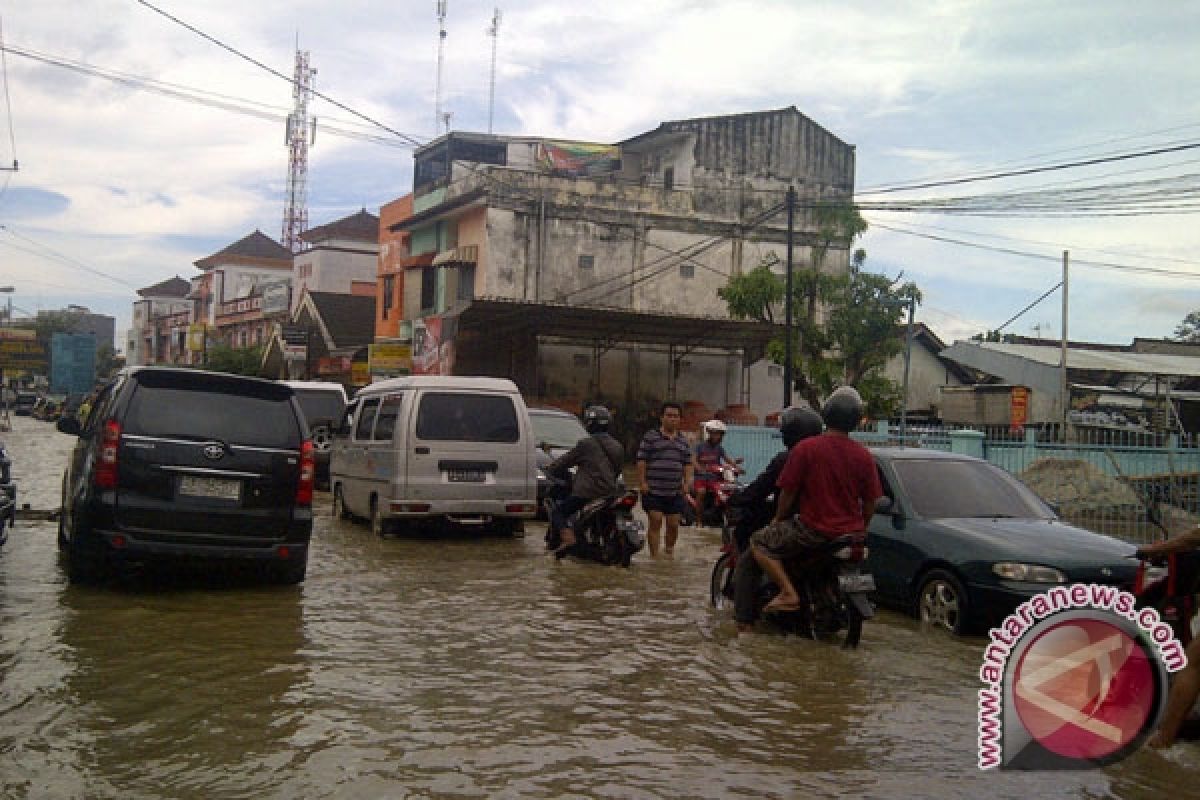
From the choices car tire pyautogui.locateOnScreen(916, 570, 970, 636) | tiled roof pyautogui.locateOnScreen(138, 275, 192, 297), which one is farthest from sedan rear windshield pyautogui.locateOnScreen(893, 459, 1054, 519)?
tiled roof pyautogui.locateOnScreen(138, 275, 192, 297)

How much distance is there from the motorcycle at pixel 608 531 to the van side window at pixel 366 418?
138 inches

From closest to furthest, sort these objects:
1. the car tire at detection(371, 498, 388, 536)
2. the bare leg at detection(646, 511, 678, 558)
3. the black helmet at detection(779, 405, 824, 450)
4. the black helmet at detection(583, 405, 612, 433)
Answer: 1. the black helmet at detection(779, 405, 824, 450)
2. the black helmet at detection(583, 405, 612, 433)
3. the bare leg at detection(646, 511, 678, 558)
4. the car tire at detection(371, 498, 388, 536)

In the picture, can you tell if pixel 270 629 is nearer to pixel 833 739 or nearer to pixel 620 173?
Answer: pixel 833 739

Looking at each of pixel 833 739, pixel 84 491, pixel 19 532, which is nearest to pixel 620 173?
pixel 19 532

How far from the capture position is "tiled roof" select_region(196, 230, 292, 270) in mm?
82562

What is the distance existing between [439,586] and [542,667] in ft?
10.8

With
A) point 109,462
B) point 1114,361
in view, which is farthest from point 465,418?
point 1114,361

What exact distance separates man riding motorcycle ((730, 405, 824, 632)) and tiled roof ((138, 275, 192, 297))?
103 m

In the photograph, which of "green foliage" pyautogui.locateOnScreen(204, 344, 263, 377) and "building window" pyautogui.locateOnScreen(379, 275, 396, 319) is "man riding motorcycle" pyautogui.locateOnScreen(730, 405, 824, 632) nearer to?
"building window" pyautogui.locateOnScreen(379, 275, 396, 319)

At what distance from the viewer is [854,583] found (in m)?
7.31

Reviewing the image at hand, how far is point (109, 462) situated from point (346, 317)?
153 ft

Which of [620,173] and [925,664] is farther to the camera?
[620,173]

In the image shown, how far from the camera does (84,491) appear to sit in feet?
28.1

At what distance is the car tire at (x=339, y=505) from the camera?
1566 cm
